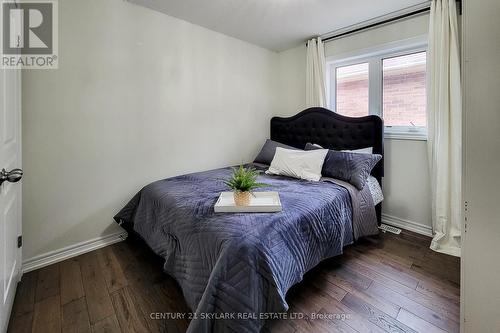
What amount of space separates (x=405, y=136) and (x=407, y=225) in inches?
39.5

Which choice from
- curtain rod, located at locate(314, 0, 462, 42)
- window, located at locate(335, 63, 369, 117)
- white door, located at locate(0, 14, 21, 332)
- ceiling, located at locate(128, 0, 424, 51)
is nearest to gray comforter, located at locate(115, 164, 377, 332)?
white door, located at locate(0, 14, 21, 332)

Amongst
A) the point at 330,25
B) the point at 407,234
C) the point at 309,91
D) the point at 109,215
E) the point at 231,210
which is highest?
the point at 330,25

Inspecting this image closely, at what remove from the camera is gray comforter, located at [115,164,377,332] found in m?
1.17

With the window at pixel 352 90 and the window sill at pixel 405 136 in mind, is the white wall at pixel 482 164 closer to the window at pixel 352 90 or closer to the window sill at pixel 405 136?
the window sill at pixel 405 136

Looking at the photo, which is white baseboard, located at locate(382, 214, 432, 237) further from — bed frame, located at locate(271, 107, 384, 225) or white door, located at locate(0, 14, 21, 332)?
white door, located at locate(0, 14, 21, 332)

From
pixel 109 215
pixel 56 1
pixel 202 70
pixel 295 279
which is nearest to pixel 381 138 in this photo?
pixel 295 279

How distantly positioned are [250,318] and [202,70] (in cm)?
264

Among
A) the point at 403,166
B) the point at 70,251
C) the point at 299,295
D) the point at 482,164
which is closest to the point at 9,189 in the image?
the point at 70,251

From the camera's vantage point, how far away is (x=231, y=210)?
1.58m

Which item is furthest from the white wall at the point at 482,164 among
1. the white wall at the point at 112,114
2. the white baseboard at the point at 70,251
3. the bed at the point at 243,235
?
the white baseboard at the point at 70,251

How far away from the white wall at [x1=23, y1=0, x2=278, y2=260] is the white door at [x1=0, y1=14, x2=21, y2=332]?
20 cm

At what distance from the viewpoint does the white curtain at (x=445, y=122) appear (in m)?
2.14

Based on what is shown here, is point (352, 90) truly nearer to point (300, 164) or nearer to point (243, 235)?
point (300, 164)

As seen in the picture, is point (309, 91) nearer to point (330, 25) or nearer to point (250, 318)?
point (330, 25)
